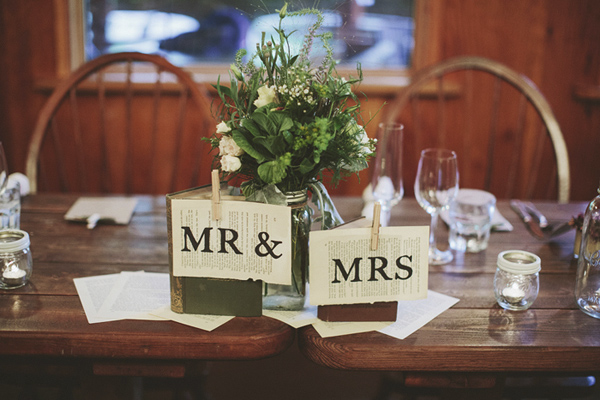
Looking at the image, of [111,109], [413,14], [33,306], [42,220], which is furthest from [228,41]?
[33,306]

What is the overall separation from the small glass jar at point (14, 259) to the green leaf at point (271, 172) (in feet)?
1.51

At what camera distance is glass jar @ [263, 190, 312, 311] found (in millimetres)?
941

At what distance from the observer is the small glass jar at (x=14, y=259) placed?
3.35 feet

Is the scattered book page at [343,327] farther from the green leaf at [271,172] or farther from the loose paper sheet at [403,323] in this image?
the green leaf at [271,172]

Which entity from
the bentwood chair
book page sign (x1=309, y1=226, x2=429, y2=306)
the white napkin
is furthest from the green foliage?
the bentwood chair

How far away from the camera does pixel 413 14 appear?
251 centimetres

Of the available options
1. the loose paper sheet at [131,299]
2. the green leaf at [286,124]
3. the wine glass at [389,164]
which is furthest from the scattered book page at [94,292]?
the wine glass at [389,164]

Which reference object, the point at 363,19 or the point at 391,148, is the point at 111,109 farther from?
the point at 391,148

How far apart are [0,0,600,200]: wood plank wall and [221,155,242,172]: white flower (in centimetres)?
160

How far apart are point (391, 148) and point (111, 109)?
5.27ft

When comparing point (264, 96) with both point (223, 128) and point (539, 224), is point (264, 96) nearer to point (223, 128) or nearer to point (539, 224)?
point (223, 128)

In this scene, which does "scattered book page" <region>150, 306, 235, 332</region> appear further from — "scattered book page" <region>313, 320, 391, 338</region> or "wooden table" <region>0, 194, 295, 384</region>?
"scattered book page" <region>313, 320, 391, 338</region>

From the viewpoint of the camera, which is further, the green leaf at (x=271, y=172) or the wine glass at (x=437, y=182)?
the wine glass at (x=437, y=182)

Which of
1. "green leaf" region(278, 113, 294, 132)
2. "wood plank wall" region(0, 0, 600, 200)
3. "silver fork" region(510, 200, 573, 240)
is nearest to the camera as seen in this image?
"green leaf" region(278, 113, 294, 132)
